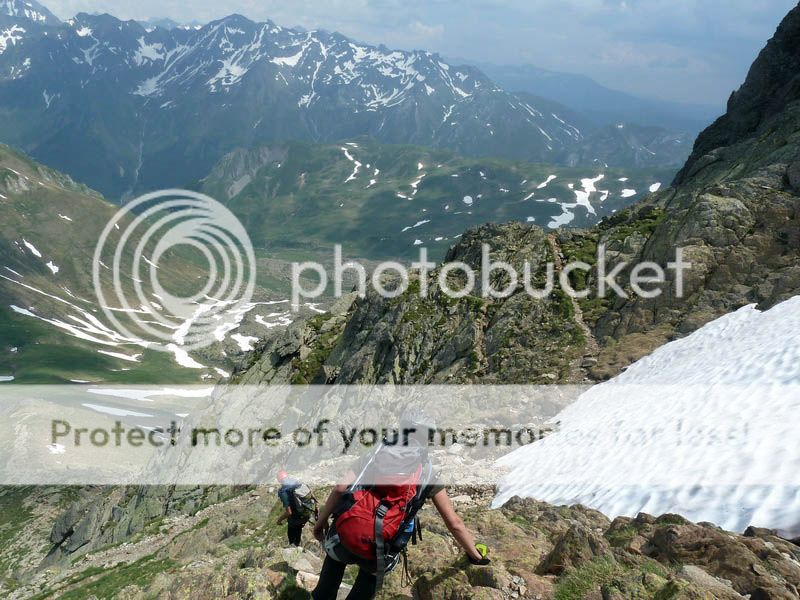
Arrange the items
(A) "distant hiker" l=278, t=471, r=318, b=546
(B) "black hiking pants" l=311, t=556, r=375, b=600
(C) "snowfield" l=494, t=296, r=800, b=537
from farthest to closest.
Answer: (A) "distant hiker" l=278, t=471, r=318, b=546
(C) "snowfield" l=494, t=296, r=800, b=537
(B) "black hiking pants" l=311, t=556, r=375, b=600

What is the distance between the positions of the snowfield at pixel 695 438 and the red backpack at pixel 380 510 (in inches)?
314

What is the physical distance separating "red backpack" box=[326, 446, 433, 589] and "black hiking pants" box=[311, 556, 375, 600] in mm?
471

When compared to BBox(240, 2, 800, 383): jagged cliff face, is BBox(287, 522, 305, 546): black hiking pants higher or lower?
lower

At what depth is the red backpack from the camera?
26.5ft

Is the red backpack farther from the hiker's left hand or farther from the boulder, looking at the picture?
the boulder

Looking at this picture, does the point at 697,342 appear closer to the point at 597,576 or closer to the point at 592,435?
the point at 592,435

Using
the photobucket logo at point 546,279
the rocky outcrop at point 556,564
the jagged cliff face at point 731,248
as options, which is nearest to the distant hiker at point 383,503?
the rocky outcrop at point 556,564

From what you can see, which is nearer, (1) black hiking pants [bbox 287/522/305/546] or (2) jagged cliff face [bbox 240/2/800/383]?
(1) black hiking pants [bbox 287/522/305/546]

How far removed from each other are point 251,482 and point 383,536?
112 ft

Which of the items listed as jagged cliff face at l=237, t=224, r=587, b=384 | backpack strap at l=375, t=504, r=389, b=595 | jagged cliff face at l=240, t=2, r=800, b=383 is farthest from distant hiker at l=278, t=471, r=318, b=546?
jagged cliff face at l=240, t=2, r=800, b=383

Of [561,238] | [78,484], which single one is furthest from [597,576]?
[78,484]

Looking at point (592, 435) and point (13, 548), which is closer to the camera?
point (592, 435)

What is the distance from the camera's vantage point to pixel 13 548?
68.2 m

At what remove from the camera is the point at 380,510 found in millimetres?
8086
